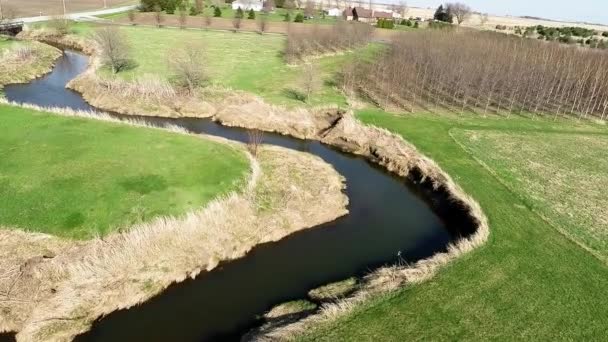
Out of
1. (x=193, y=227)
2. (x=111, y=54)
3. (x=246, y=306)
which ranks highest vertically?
(x=111, y=54)

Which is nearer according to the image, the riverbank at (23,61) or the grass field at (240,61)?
the grass field at (240,61)

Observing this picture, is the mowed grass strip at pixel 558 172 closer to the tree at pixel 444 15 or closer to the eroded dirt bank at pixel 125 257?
the eroded dirt bank at pixel 125 257

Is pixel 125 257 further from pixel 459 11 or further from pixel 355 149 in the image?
pixel 459 11

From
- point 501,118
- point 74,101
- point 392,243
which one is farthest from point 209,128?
point 501,118

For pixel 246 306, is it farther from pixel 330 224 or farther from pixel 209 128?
pixel 209 128

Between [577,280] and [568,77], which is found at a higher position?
[568,77]

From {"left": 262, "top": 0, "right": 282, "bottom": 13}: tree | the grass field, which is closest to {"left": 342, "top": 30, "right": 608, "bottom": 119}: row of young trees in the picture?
the grass field

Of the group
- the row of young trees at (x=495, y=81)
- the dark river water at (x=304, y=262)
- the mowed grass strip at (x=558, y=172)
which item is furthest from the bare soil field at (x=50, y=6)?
the mowed grass strip at (x=558, y=172)
